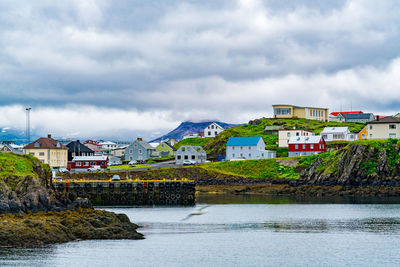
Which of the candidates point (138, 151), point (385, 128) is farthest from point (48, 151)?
point (385, 128)

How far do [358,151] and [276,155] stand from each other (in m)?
36.6

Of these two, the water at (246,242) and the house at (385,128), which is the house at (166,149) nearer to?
the house at (385,128)

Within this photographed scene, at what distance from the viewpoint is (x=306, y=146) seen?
442 feet

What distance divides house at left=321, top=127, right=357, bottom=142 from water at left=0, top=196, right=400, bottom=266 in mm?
68740

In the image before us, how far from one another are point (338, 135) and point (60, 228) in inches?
4201

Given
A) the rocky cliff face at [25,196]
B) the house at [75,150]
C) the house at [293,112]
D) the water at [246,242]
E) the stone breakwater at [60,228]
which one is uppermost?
the house at [293,112]

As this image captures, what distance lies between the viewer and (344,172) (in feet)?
344

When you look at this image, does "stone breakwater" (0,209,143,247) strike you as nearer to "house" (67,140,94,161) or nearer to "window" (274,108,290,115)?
"house" (67,140,94,161)

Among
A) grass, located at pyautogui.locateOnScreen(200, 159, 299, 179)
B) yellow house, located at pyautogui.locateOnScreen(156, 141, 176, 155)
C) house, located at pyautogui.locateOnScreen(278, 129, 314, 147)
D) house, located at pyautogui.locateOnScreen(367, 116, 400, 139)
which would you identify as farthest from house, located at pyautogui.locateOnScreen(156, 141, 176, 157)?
house, located at pyautogui.locateOnScreen(367, 116, 400, 139)

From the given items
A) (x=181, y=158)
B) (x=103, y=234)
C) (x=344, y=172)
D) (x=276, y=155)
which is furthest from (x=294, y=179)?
(x=103, y=234)

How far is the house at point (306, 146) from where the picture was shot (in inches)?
5285

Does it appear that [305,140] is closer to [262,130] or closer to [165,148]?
[262,130]

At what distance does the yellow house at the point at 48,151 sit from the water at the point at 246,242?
69.6 metres

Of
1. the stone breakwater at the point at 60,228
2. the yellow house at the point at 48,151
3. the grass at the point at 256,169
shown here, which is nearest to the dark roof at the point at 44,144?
the yellow house at the point at 48,151
